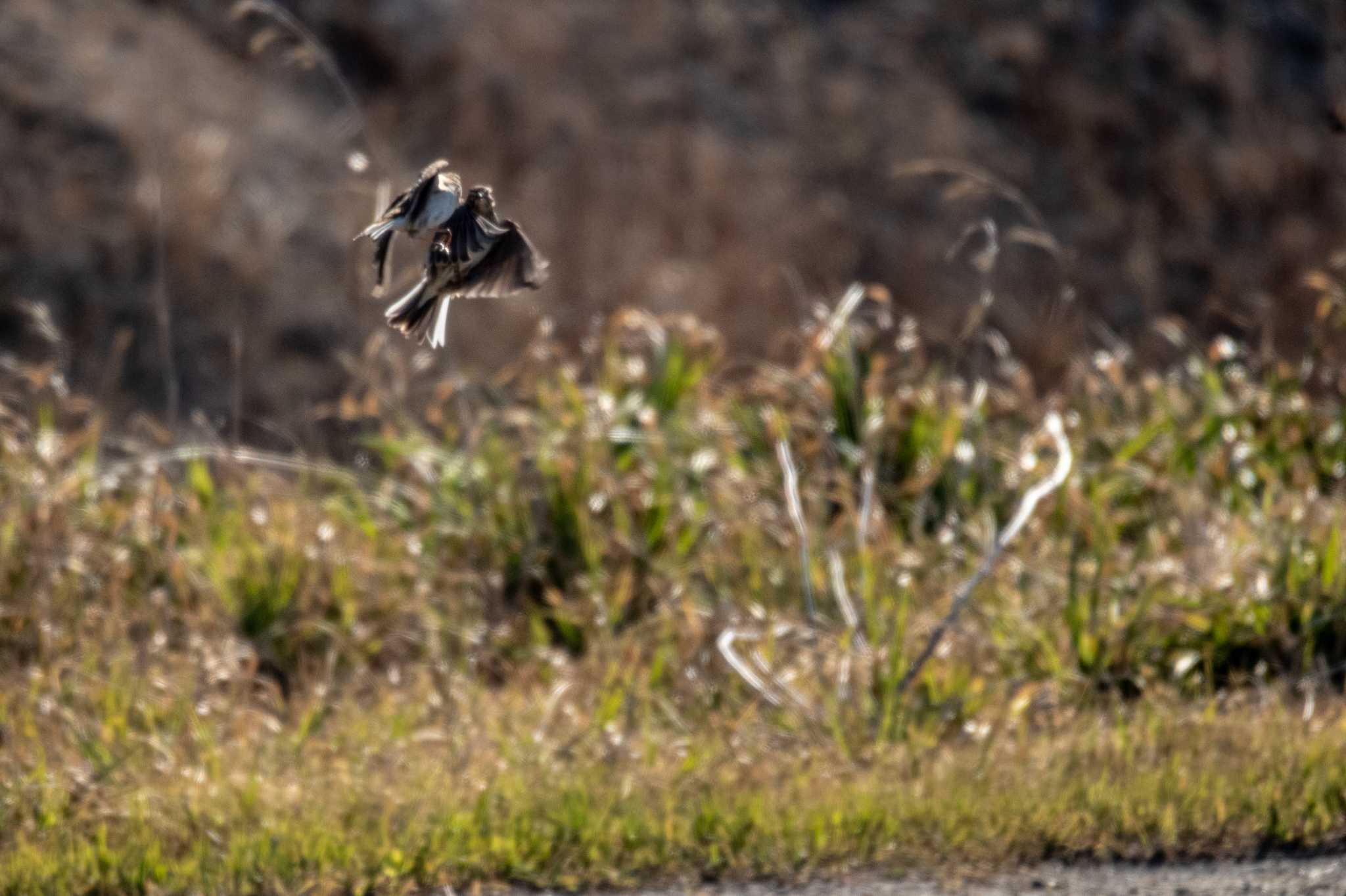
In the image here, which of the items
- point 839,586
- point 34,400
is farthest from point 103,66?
point 839,586

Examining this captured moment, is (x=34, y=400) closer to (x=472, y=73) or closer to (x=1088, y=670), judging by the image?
(x=1088, y=670)

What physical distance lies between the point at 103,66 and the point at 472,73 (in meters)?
2.59

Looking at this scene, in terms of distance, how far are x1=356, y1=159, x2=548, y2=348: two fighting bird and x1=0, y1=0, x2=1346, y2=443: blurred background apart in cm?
587

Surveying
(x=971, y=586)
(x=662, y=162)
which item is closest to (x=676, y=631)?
(x=971, y=586)

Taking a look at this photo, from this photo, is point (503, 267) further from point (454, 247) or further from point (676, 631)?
point (676, 631)

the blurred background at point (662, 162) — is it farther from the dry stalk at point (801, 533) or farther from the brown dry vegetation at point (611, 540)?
the dry stalk at point (801, 533)

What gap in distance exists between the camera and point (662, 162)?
40.8 feet

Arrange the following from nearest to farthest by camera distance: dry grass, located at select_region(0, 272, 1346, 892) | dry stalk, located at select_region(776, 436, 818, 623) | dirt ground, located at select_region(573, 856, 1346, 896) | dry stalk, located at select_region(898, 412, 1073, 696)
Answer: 1. dirt ground, located at select_region(573, 856, 1346, 896)
2. dry grass, located at select_region(0, 272, 1346, 892)
3. dry stalk, located at select_region(898, 412, 1073, 696)
4. dry stalk, located at select_region(776, 436, 818, 623)

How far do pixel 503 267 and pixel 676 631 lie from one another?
2.55m

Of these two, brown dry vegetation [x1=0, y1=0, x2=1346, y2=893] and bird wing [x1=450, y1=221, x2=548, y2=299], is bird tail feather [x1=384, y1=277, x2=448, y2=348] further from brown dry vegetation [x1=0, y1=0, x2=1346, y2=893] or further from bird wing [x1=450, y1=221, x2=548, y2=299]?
brown dry vegetation [x1=0, y1=0, x2=1346, y2=893]

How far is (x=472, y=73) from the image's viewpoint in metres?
12.8

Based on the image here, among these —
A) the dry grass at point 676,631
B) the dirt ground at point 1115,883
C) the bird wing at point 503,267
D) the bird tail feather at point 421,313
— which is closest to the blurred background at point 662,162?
the dry grass at point 676,631

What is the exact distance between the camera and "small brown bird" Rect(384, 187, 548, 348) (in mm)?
2928

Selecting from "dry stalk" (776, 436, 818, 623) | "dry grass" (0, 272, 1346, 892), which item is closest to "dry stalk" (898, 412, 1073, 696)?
"dry grass" (0, 272, 1346, 892)
